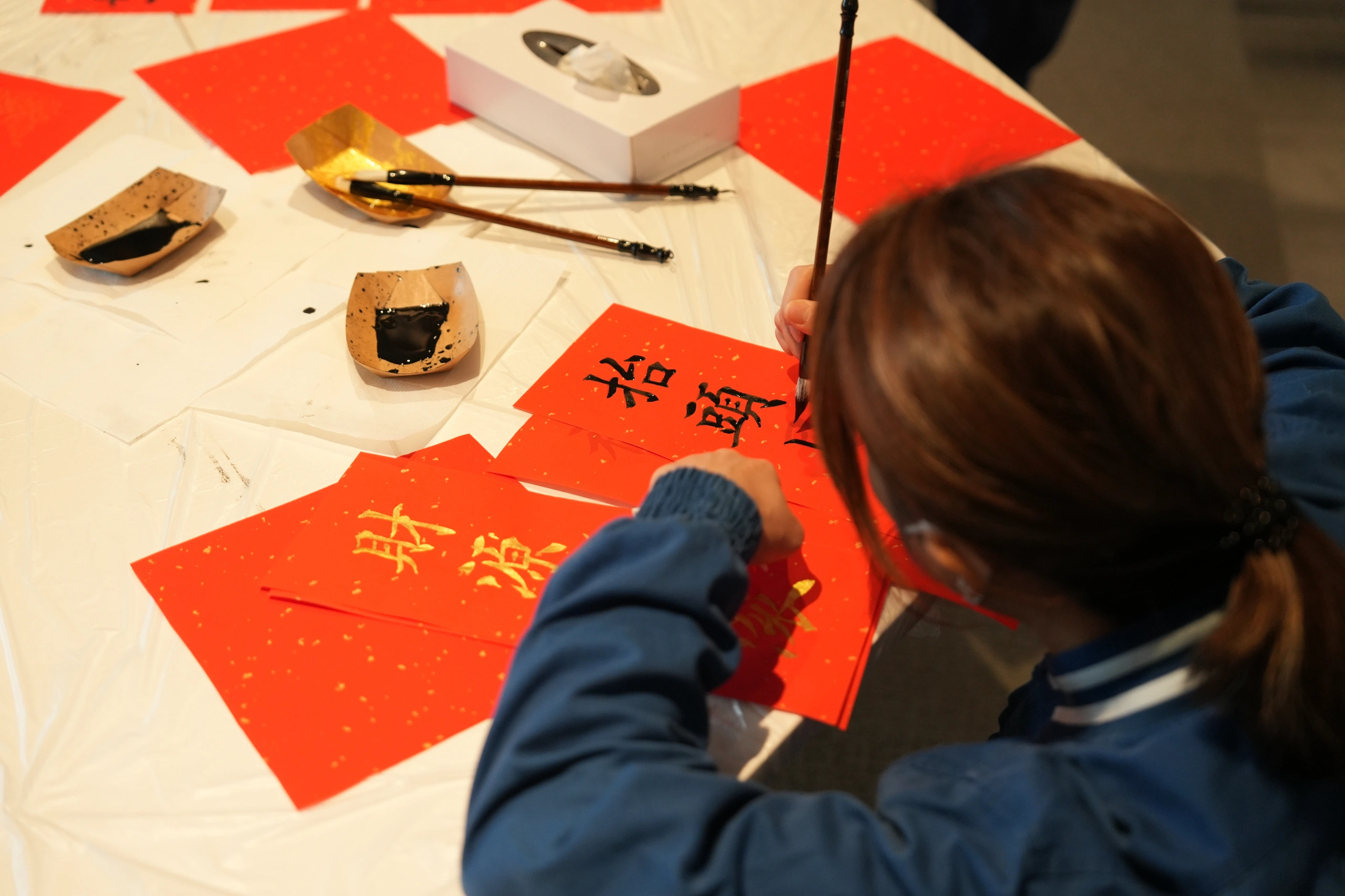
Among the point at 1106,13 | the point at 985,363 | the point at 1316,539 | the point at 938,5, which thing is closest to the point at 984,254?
the point at 985,363

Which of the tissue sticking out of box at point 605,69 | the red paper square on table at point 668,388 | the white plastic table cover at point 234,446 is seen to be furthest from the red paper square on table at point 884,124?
the red paper square on table at point 668,388

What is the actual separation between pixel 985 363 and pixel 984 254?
0.17 feet

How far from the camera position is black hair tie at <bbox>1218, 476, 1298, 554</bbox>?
430 millimetres

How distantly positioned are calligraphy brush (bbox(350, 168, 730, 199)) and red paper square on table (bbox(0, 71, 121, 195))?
34 cm

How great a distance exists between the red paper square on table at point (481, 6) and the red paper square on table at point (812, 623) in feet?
2.75

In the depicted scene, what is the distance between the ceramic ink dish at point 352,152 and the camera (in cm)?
95

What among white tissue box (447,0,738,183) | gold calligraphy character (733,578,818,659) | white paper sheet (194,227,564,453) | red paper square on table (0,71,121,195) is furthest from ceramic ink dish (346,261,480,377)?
red paper square on table (0,71,121,195)

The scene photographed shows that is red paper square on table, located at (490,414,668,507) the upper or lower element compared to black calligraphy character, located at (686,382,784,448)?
lower

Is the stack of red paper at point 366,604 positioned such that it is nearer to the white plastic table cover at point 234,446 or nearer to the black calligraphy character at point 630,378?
the white plastic table cover at point 234,446

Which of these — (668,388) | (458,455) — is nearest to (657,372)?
(668,388)

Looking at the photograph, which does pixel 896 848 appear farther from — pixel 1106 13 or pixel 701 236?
pixel 1106 13

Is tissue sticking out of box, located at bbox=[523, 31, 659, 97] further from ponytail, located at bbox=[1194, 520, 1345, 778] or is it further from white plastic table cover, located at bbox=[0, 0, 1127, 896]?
ponytail, located at bbox=[1194, 520, 1345, 778]

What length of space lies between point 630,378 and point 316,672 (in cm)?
33

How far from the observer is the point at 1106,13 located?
236 cm
